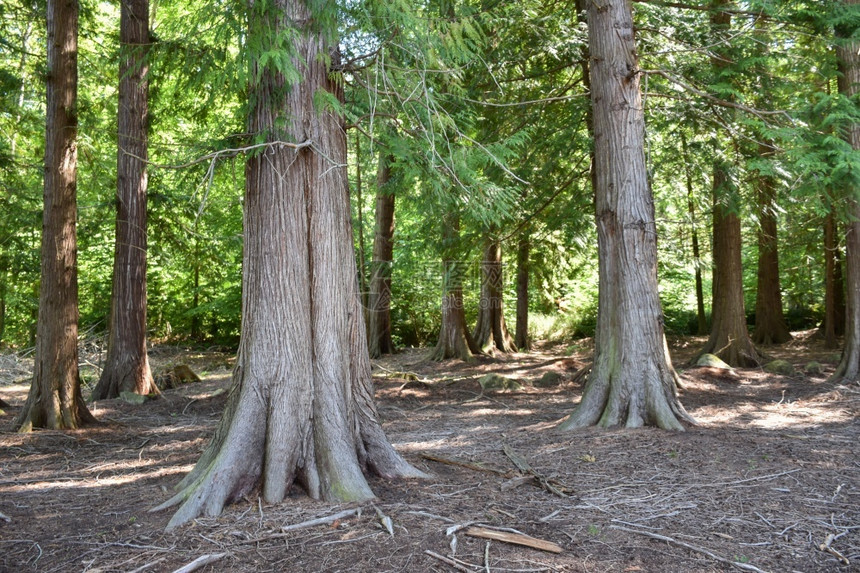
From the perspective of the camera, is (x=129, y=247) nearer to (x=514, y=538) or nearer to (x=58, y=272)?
(x=58, y=272)

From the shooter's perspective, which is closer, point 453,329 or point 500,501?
point 500,501

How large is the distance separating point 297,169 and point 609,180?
4.05 meters

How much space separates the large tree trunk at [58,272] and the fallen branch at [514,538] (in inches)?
231

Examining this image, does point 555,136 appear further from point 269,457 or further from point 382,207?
point 269,457

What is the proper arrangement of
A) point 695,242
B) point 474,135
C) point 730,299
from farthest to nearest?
point 695,242 → point 474,135 → point 730,299

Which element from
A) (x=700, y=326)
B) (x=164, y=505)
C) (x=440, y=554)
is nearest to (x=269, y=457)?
(x=164, y=505)

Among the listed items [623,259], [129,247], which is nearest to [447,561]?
[623,259]

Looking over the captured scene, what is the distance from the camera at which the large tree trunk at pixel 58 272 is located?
314 inches

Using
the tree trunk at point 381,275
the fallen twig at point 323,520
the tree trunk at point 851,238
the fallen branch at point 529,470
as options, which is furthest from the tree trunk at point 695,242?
the fallen twig at point 323,520

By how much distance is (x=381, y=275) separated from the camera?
1653 centimetres

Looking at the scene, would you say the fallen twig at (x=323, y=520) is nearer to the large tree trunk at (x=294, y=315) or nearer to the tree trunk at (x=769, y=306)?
the large tree trunk at (x=294, y=315)

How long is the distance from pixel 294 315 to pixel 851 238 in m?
9.81

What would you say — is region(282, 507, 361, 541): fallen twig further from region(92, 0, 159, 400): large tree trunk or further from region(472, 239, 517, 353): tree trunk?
region(472, 239, 517, 353): tree trunk

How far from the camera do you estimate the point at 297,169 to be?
17.2 ft
